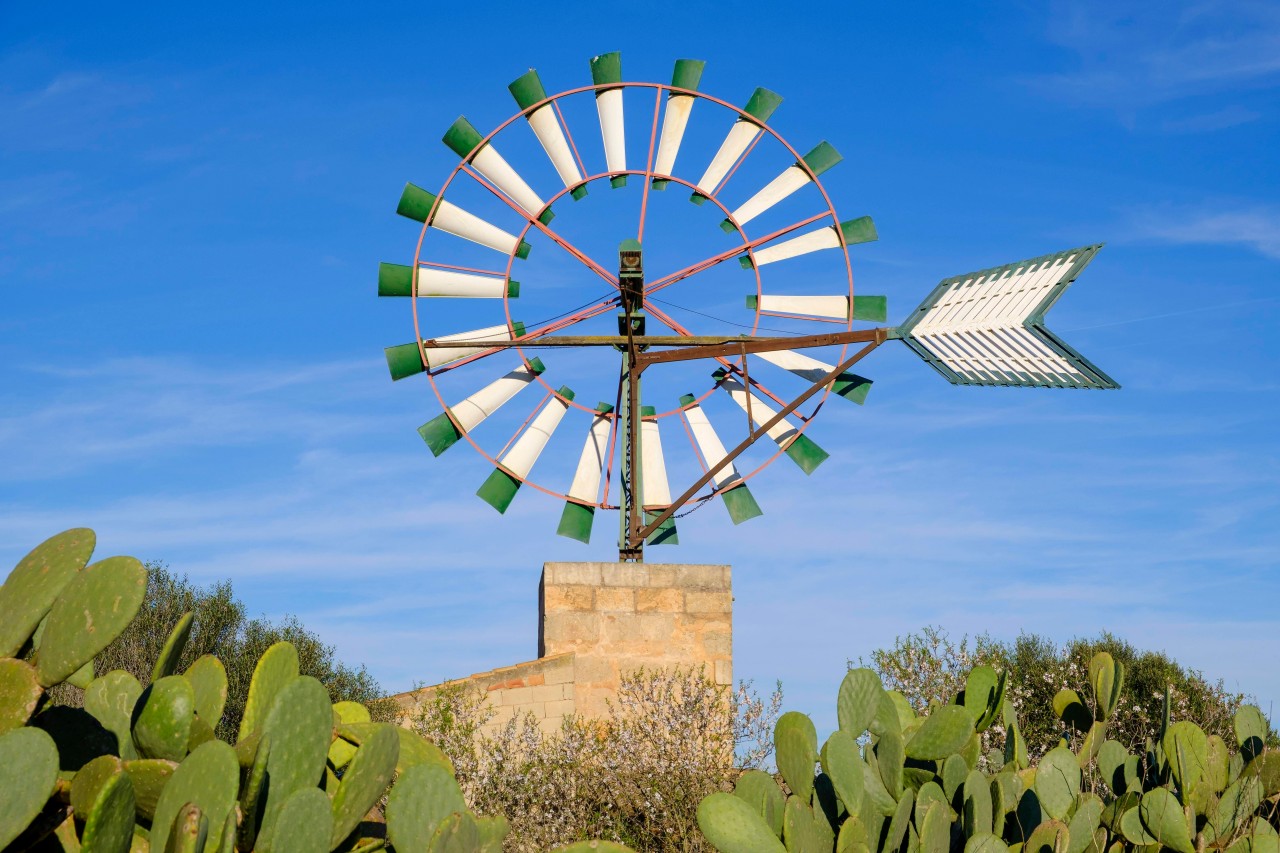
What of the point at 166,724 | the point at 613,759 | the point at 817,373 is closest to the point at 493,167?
the point at 817,373

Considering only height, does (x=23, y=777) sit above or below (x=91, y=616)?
below

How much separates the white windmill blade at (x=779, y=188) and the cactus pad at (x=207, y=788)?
26.6 feet

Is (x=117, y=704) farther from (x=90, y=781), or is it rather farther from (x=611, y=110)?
(x=611, y=110)

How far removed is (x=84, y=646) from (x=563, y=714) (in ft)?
20.9

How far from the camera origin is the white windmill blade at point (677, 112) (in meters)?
9.84

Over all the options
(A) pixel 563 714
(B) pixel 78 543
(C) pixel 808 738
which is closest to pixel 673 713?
(A) pixel 563 714

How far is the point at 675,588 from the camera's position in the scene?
8.95 metres

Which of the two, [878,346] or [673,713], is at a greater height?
[878,346]

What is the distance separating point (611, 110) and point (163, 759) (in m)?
7.72

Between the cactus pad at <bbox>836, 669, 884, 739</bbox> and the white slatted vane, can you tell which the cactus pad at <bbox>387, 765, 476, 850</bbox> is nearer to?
the cactus pad at <bbox>836, 669, 884, 739</bbox>

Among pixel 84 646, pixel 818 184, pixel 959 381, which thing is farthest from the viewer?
pixel 818 184

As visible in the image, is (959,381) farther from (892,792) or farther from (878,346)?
(892,792)

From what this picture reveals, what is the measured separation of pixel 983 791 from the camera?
3854 mm

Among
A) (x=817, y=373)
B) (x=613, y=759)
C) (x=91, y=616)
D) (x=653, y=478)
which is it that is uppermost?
(x=817, y=373)
